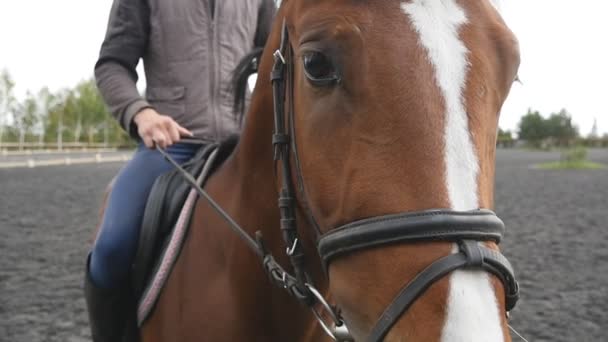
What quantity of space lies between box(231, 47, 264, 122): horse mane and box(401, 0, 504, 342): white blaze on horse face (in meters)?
1.07

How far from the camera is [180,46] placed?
107 inches

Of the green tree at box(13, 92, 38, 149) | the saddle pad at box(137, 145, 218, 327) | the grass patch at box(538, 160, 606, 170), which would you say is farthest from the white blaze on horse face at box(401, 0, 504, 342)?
the green tree at box(13, 92, 38, 149)

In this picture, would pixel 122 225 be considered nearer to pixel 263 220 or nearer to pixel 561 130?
pixel 263 220

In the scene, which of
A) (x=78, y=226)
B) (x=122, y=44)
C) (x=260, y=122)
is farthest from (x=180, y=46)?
(x=78, y=226)

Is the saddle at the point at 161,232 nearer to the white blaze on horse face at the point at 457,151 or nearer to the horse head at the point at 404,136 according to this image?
the horse head at the point at 404,136

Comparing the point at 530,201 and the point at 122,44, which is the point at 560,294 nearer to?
the point at 122,44

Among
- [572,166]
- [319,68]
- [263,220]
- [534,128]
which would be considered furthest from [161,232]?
[534,128]

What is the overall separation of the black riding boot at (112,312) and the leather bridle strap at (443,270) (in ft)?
5.42

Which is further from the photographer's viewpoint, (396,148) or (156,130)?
(156,130)

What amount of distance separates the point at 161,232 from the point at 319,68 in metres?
1.34

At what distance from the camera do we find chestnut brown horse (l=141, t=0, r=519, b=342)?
1238 mm

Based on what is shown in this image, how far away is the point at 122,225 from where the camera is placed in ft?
8.00

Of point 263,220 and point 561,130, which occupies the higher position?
point 561,130

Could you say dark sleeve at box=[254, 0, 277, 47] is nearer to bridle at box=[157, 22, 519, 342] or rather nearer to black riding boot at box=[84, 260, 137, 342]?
black riding boot at box=[84, 260, 137, 342]
